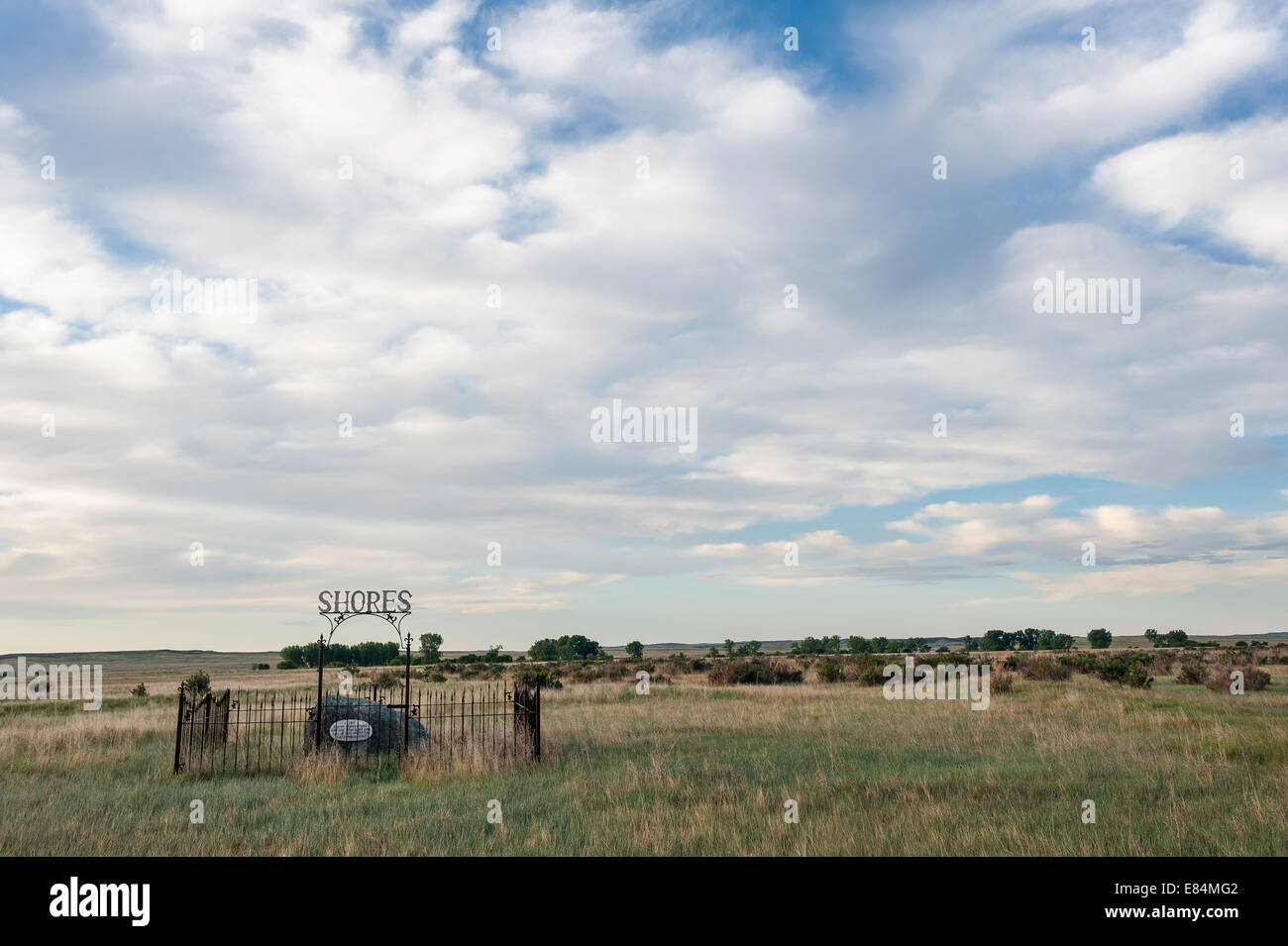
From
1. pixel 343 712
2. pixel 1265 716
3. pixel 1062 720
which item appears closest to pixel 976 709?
pixel 1062 720

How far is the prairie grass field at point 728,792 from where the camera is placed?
9.26 metres

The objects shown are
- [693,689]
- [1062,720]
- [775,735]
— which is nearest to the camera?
[775,735]

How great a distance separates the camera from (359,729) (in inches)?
626

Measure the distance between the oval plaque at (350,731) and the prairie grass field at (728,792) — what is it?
0.82 m

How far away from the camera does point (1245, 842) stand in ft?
28.9

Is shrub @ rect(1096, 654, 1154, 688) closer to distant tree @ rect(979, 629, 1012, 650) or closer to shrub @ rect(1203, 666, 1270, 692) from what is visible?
shrub @ rect(1203, 666, 1270, 692)

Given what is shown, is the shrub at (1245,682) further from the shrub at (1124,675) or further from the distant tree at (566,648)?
the distant tree at (566,648)

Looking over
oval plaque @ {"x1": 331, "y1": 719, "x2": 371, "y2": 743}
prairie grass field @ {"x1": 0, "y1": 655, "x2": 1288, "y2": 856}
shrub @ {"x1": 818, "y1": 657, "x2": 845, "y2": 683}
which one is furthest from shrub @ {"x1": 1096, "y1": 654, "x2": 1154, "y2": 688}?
oval plaque @ {"x1": 331, "y1": 719, "x2": 371, "y2": 743}

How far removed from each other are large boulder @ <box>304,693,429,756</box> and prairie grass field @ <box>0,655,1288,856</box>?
32.8 inches

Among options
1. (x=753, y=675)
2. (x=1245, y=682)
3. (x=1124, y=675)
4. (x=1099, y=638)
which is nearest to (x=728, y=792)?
(x=1124, y=675)

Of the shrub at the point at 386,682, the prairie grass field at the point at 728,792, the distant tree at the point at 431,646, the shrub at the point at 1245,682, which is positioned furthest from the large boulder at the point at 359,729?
the distant tree at the point at 431,646

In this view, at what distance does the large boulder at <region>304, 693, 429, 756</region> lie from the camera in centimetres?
1577

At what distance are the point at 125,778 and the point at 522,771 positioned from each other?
23.6ft
